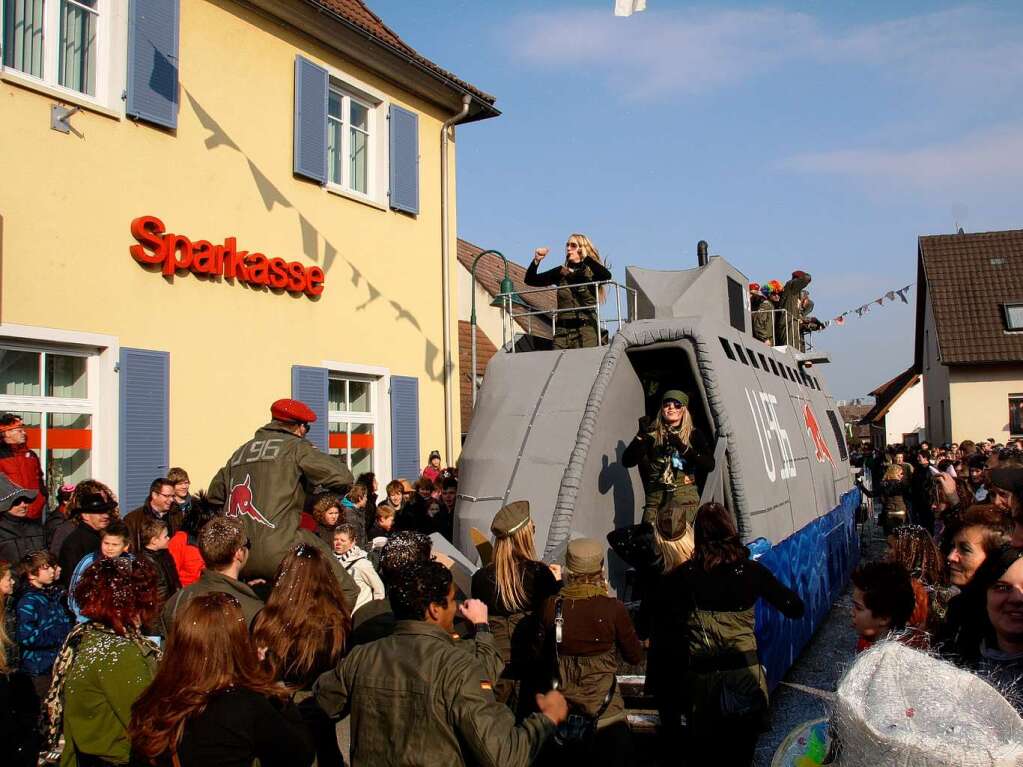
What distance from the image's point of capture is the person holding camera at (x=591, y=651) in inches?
166

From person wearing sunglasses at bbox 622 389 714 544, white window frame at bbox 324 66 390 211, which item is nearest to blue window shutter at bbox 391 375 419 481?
white window frame at bbox 324 66 390 211

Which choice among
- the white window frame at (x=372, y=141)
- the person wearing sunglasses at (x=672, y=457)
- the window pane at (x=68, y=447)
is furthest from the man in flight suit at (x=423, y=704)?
the white window frame at (x=372, y=141)

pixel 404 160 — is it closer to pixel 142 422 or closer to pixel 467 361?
pixel 142 422

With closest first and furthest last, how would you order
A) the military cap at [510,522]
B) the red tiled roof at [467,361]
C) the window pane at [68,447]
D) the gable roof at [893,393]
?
1. the military cap at [510,522]
2. the window pane at [68,447]
3. the red tiled roof at [467,361]
4. the gable roof at [893,393]

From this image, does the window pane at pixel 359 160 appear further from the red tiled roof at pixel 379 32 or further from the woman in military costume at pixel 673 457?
the woman in military costume at pixel 673 457

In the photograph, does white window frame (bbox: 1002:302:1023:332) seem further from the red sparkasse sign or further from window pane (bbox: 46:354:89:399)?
window pane (bbox: 46:354:89:399)

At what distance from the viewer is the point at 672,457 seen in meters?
7.06

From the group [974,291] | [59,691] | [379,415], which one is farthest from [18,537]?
[974,291]

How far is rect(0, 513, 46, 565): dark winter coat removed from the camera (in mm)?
6438

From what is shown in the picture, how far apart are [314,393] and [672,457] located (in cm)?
575

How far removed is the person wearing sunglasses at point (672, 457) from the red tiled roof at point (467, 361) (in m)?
9.96

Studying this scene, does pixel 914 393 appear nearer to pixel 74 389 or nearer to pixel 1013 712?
pixel 74 389

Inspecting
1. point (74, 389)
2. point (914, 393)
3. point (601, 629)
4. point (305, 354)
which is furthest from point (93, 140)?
point (914, 393)

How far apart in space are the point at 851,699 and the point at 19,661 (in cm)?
482
